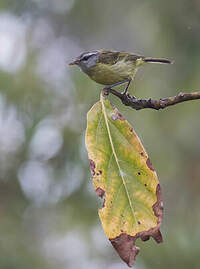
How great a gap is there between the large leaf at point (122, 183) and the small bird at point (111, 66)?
63 cm

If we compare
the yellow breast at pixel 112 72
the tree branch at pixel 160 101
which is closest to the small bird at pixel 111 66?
the yellow breast at pixel 112 72

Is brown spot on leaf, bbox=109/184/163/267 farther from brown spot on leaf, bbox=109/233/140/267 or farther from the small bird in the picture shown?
the small bird

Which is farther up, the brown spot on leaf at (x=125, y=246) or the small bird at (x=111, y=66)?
the small bird at (x=111, y=66)

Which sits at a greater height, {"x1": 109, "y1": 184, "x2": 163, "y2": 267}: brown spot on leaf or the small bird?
the small bird

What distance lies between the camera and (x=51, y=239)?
5.97 metres

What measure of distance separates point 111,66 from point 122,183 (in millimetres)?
1030

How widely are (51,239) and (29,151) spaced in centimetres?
120

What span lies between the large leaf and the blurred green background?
126 inches

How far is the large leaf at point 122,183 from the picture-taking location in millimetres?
1667

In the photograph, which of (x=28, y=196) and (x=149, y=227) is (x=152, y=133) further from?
(x=149, y=227)

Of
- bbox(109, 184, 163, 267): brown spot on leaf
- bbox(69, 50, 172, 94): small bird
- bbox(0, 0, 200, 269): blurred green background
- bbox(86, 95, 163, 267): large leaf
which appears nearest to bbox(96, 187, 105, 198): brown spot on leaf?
bbox(86, 95, 163, 267): large leaf

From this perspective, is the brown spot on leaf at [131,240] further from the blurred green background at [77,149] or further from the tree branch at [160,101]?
the blurred green background at [77,149]

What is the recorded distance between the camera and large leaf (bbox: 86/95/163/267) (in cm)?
167

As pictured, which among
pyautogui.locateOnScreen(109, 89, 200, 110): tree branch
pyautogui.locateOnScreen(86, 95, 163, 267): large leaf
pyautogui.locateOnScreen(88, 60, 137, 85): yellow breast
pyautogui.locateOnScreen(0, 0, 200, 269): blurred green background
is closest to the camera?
pyautogui.locateOnScreen(109, 89, 200, 110): tree branch
